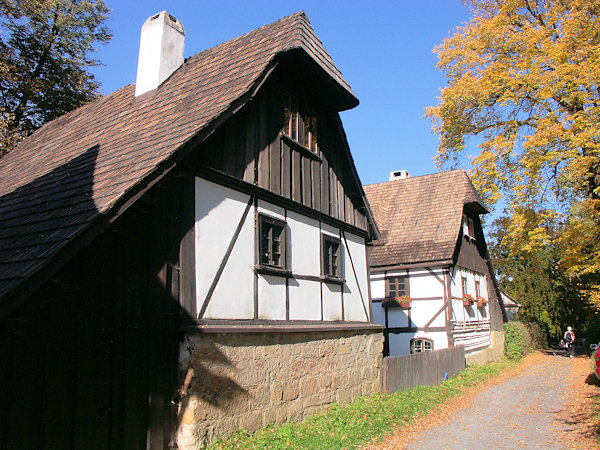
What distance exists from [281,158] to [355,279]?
405cm

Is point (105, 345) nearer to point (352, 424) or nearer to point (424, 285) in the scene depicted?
point (352, 424)

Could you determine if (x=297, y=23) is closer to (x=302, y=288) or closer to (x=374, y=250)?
(x=302, y=288)

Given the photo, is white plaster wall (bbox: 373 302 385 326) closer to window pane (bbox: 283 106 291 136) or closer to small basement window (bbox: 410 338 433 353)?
small basement window (bbox: 410 338 433 353)

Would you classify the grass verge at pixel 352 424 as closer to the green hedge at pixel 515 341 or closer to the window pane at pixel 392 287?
the window pane at pixel 392 287

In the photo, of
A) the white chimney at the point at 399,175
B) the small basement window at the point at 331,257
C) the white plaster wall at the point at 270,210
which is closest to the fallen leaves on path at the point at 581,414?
the small basement window at the point at 331,257

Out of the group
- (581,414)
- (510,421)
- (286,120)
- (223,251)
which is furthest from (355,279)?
(581,414)

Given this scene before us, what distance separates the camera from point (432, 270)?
18578mm

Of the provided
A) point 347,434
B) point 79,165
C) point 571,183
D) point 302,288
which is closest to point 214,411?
point 347,434

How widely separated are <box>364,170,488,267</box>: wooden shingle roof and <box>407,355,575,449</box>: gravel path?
567cm

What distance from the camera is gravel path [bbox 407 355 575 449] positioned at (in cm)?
816

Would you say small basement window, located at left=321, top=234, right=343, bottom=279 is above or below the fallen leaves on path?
above

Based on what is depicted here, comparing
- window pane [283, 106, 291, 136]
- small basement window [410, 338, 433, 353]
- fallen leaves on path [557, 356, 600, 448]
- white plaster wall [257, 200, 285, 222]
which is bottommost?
fallen leaves on path [557, 356, 600, 448]

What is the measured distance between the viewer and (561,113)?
16125 millimetres

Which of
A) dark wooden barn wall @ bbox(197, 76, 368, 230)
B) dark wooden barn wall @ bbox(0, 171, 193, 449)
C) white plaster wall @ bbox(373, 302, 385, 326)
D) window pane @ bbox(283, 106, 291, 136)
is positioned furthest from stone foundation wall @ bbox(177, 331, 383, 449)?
white plaster wall @ bbox(373, 302, 385, 326)
